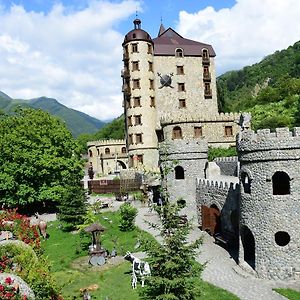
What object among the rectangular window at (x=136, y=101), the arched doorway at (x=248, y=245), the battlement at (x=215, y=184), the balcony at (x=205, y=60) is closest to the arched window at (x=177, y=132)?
the rectangular window at (x=136, y=101)

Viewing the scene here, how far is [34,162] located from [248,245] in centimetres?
2221

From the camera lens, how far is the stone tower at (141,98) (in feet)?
167

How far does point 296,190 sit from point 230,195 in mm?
6012

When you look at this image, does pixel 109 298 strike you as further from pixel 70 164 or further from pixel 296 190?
pixel 70 164

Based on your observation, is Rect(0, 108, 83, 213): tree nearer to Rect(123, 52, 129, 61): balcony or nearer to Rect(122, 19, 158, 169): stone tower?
Rect(122, 19, 158, 169): stone tower

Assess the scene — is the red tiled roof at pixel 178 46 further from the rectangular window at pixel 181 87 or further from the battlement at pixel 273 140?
the battlement at pixel 273 140

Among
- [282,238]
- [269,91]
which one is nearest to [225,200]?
[282,238]

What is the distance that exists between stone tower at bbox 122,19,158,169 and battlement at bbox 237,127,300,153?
31329mm

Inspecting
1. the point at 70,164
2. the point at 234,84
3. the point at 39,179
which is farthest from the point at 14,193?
the point at 234,84

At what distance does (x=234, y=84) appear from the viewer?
14262cm

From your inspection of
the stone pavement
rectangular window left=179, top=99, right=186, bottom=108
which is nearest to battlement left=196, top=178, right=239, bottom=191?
the stone pavement

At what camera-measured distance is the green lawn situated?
1733 centimetres

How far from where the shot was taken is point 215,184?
26766mm

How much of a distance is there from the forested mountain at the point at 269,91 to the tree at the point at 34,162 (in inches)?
1322
